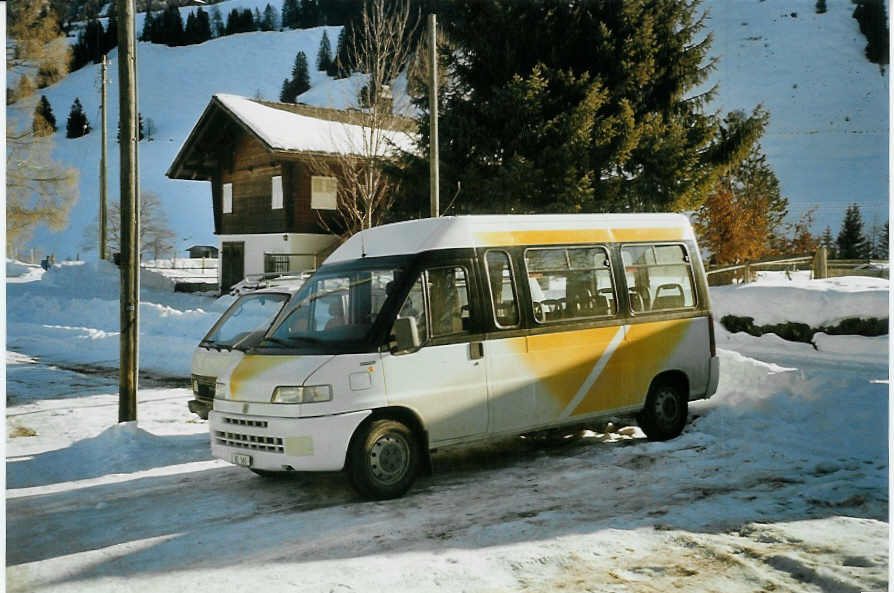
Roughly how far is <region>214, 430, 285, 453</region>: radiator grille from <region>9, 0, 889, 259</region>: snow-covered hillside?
18.3ft

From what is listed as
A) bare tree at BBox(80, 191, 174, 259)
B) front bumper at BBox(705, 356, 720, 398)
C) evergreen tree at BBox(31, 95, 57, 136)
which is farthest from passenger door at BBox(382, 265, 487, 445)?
bare tree at BBox(80, 191, 174, 259)

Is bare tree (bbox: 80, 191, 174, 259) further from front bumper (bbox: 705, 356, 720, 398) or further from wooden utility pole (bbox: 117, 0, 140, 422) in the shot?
front bumper (bbox: 705, 356, 720, 398)

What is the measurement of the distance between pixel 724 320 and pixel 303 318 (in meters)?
13.9

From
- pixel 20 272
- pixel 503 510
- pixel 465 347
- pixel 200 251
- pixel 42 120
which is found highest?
pixel 200 251

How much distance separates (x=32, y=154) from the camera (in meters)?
16.9

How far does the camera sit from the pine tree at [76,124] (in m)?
71.2

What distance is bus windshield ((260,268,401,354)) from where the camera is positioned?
698 cm

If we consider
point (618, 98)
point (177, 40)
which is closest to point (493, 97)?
point (618, 98)

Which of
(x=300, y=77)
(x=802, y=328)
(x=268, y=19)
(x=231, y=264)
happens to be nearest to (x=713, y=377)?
(x=802, y=328)

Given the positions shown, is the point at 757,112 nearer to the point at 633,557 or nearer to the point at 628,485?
the point at 628,485

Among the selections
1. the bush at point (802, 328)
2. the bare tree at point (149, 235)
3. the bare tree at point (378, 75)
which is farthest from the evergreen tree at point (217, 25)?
the bush at point (802, 328)

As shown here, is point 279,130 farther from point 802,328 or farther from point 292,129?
point 802,328

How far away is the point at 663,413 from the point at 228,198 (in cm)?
2933

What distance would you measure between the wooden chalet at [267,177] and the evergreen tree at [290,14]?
59.1 metres
